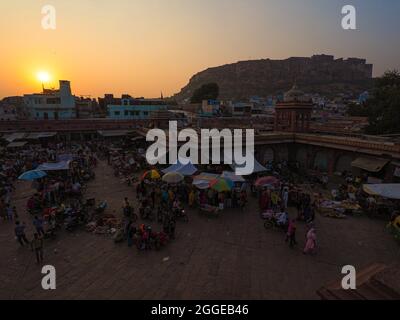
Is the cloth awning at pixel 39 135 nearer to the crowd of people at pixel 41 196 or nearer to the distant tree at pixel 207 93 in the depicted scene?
the crowd of people at pixel 41 196

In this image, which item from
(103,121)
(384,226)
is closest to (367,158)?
(384,226)

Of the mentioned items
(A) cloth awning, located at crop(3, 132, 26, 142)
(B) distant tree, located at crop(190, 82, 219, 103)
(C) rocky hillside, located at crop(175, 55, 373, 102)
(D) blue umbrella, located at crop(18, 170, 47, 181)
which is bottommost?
(D) blue umbrella, located at crop(18, 170, 47, 181)

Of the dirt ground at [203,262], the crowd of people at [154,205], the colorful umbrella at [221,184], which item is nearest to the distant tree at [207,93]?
the crowd of people at [154,205]

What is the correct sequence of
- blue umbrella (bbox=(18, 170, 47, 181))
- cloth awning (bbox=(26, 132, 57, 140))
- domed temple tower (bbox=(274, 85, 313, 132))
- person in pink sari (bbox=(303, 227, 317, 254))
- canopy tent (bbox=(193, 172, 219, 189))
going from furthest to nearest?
1. cloth awning (bbox=(26, 132, 57, 140))
2. domed temple tower (bbox=(274, 85, 313, 132))
3. blue umbrella (bbox=(18, 170, 47, 181))
4. canopy tent (bbox=(193, 172, 219, 189))
5. person in pink sari (bbox=(303, 227, 317, 254))

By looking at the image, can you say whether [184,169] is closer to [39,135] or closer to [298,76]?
[39,135]

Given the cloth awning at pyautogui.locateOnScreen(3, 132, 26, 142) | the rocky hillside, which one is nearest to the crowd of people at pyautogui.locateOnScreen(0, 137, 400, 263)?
the cloth awning at pyautogui.locateOnScreen(3, 132, 26, 142)

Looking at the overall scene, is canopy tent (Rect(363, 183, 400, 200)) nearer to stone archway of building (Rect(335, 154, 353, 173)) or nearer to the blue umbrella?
stone archway of building (Rect(335, 154, 353, 173))
